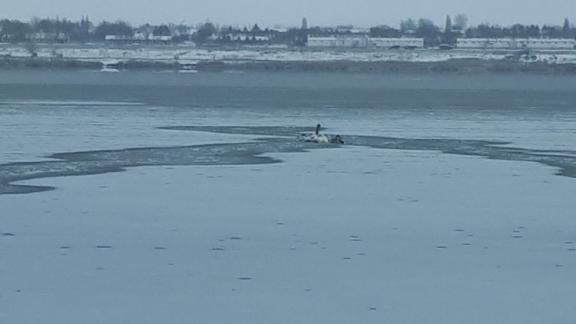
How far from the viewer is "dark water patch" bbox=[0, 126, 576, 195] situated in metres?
18.2

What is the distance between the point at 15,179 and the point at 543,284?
816 centimetres

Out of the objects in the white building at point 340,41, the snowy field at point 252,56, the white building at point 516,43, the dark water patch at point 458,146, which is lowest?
the white building at point 340,41

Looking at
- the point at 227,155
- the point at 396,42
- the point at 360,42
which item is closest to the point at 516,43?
the point at 396,42

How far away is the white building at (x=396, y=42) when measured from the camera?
128 m

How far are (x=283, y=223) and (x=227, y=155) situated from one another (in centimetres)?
722

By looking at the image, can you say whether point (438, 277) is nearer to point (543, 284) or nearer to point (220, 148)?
point (543, 284)

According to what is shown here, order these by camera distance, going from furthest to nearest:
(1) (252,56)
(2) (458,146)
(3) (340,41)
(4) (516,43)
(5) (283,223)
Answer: (3) (340,41) → (4) (516,43) → (1) (252,56) → (2) (458,146) → (5) (283,223)

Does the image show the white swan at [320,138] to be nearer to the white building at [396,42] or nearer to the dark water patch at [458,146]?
the dark water patch at [458,146]

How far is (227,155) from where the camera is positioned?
21047 millimetres

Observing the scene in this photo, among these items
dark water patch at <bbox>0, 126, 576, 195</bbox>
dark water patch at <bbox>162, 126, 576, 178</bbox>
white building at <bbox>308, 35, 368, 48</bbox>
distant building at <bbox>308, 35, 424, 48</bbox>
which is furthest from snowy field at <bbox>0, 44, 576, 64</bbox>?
dark water patch at <bbox>0, 126, 576, 195</bbox>

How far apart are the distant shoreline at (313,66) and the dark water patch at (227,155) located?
177 ft

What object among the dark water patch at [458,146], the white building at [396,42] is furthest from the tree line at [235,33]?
the dark water patch at [458,146]

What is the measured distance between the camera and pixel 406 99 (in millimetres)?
40875

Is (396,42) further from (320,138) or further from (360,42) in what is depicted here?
(320,138)
